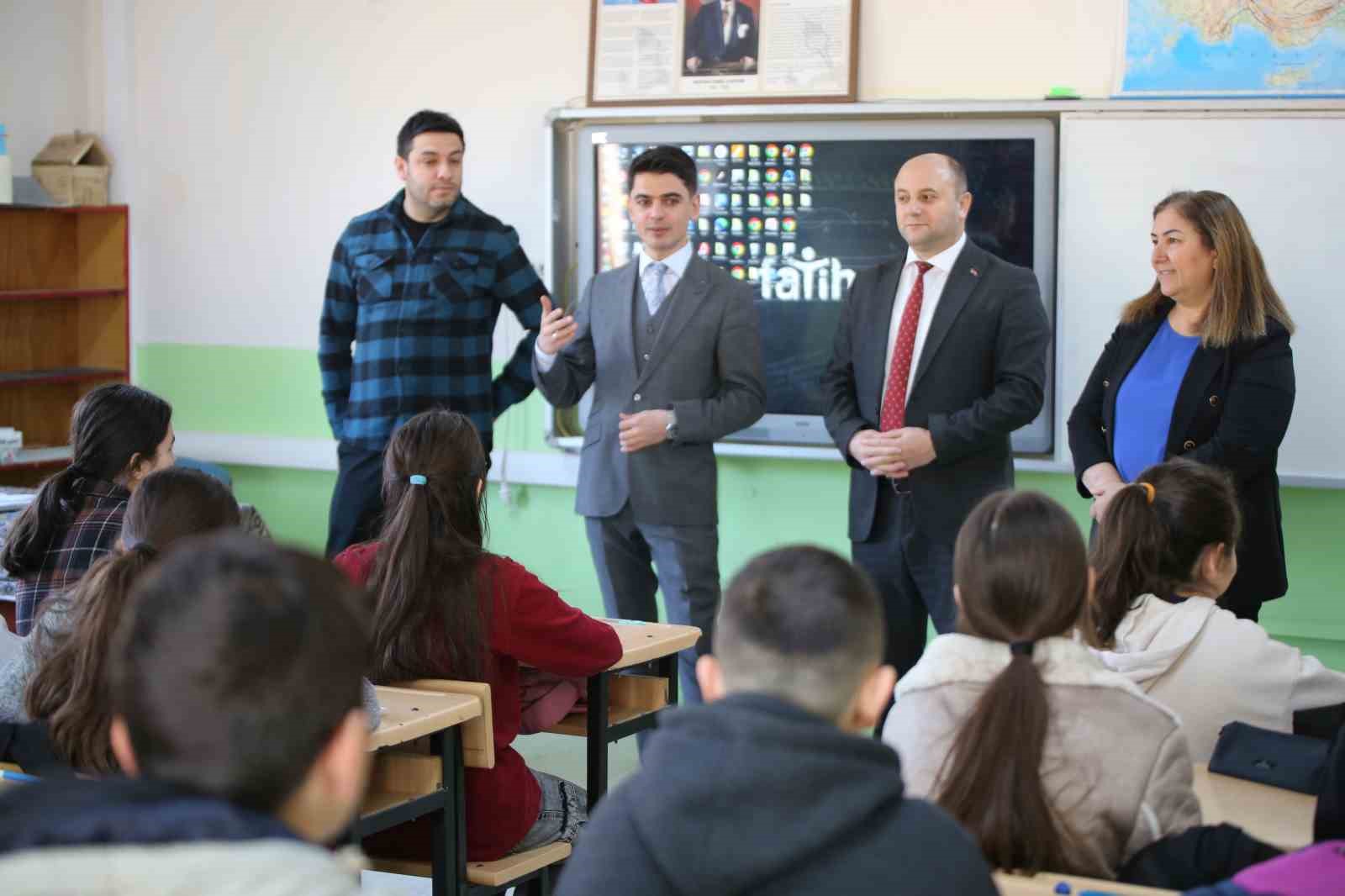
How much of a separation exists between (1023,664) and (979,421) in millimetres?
1849

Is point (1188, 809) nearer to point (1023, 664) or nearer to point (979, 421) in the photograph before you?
point (1023, 664)

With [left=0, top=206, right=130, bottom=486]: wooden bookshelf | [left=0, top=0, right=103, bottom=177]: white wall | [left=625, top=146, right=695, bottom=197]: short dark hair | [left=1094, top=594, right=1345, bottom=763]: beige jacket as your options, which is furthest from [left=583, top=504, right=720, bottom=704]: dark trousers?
[left=0, top=0, right=103, bottom=177]: white wall

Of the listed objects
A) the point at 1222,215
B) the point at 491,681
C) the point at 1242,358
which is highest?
the point at 1222,215

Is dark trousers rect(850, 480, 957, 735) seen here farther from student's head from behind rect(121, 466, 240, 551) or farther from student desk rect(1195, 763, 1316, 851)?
student's head from behind rect(121, 466, 240, 551)

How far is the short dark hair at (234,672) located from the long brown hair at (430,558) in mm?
1395

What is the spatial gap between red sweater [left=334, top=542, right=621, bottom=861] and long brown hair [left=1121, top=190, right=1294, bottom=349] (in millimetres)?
1582

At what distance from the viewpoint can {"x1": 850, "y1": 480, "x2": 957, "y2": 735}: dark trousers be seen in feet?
11.7

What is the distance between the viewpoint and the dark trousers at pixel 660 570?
3.86 metres

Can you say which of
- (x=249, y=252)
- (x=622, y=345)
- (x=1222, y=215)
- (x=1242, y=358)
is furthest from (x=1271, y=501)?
(x=249, y=252)

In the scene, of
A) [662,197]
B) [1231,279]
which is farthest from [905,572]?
[662,197]

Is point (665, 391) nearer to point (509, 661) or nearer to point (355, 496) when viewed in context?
point (355, 496)

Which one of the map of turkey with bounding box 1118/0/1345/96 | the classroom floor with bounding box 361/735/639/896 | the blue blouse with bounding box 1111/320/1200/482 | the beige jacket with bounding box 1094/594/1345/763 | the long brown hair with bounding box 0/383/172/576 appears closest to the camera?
the beige jacket with bounding box 1094/594/1345/763

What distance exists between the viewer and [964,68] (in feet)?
14.5

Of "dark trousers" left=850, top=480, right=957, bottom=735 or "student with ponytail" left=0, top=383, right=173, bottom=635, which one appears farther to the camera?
"dark trousers" left=850, top=480, right=957, bottom=735
